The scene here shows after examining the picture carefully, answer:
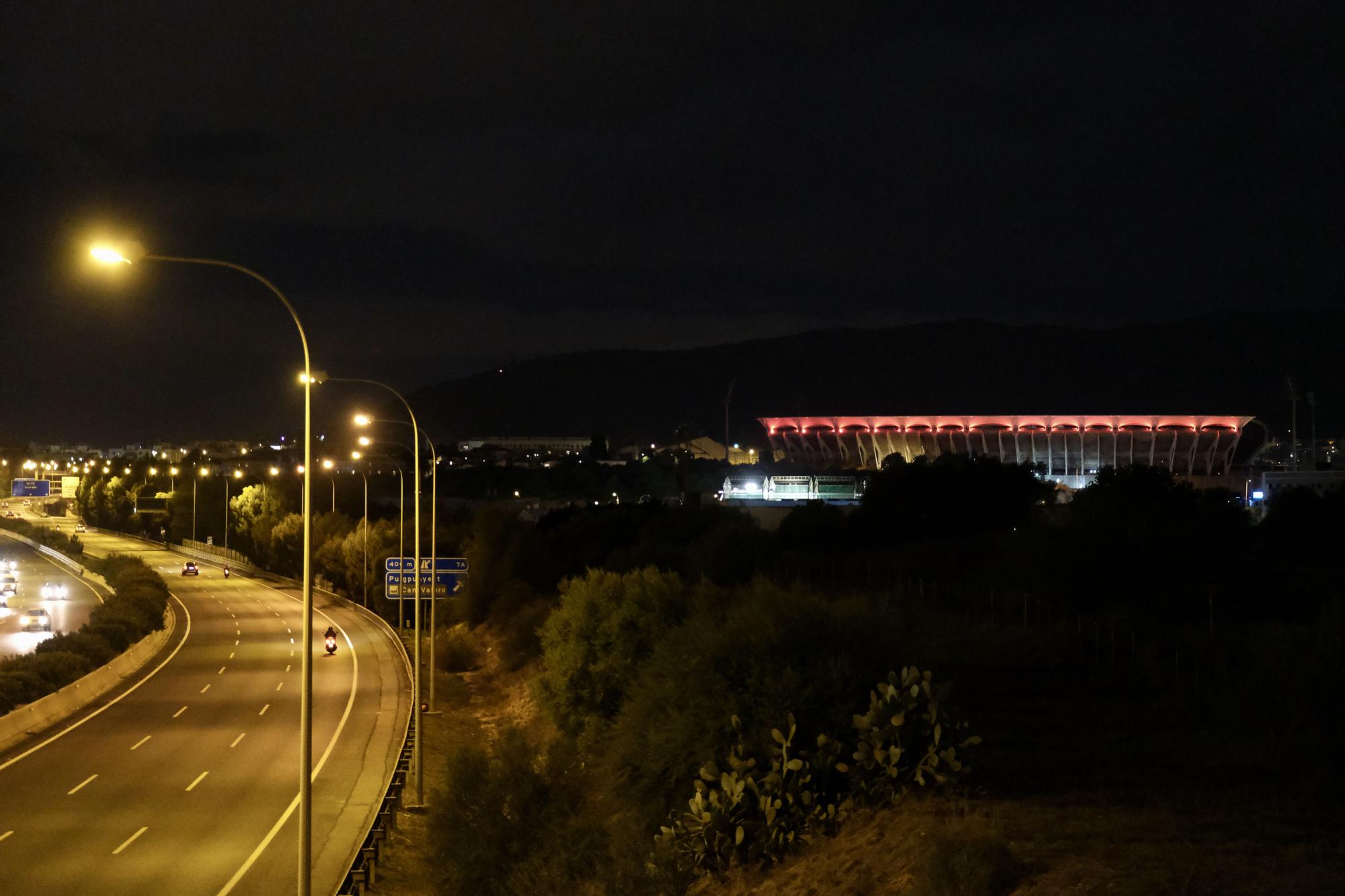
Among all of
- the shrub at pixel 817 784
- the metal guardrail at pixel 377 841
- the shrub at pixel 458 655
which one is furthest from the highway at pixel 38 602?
the shrub at pixel 817 784

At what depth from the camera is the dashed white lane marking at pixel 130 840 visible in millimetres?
20188

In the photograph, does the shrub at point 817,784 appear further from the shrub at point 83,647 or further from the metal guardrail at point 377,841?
the shrub at point 83,647

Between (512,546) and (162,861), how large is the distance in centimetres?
3906

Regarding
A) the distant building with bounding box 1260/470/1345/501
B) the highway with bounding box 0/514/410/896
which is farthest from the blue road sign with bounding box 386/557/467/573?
the distant building with bounding box 1260/470/1345/501

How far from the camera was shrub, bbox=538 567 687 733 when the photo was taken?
30578mm

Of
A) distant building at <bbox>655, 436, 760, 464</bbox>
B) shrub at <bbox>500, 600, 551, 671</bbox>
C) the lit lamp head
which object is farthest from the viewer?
distant building at <bbox>655, 436, 760, 464</bbox>

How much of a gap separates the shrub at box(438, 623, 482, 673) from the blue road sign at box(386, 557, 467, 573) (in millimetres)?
10803

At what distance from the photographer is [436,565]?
3600 cm

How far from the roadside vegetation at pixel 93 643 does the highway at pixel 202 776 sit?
1.38 metres

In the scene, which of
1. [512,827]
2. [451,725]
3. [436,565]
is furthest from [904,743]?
[436,565]

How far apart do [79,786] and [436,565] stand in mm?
12364

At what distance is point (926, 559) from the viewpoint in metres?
57.8

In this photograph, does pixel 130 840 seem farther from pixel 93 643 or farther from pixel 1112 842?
pixel 93 643

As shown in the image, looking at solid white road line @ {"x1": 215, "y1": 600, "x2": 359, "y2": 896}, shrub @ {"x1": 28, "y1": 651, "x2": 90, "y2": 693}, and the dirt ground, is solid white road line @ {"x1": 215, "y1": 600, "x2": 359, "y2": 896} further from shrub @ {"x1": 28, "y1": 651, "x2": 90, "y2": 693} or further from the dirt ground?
shrub @ {"x1": 28, "y1": 651, "x2": 90, "y2": 693}
